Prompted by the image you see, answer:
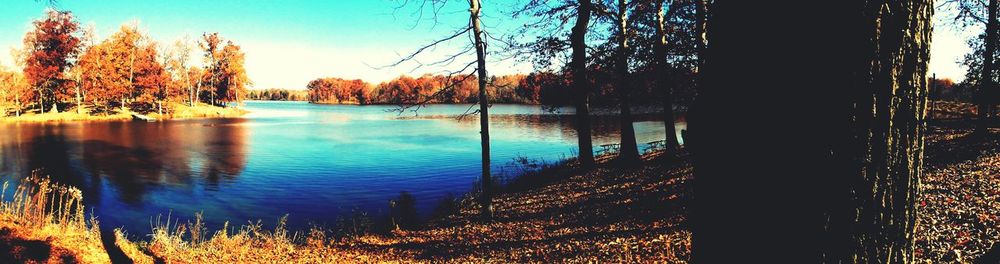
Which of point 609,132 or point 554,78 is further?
point 609,132

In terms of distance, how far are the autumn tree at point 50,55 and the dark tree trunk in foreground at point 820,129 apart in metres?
69.2

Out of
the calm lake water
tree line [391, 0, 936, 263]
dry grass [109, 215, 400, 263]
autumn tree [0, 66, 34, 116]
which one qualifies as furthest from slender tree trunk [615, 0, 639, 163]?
autumn tree [0, 66, 34, 116]

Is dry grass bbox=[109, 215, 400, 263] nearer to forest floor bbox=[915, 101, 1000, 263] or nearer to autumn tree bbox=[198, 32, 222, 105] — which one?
forest floor bbox=[915, 101, 1000, 263]

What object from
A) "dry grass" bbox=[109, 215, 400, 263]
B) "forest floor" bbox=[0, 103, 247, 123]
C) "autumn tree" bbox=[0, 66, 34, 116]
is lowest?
"dry grass" bbox=[109, 215, 400, 263]

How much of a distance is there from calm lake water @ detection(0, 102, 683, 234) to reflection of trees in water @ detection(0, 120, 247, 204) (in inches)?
2.0

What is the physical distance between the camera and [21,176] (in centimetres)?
1891

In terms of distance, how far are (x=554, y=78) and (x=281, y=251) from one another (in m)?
11.3

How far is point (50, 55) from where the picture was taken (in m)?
51.0

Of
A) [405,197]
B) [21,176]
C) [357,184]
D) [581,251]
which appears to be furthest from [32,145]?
[581,251]

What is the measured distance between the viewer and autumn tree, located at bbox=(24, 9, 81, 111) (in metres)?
50.0

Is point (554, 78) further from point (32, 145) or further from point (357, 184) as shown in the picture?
point (32, 145)

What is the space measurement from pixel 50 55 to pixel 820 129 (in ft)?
236

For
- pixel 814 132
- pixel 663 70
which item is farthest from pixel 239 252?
pixel 663 70

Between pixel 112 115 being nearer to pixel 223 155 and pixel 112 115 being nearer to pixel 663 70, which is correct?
pixel 223 155
